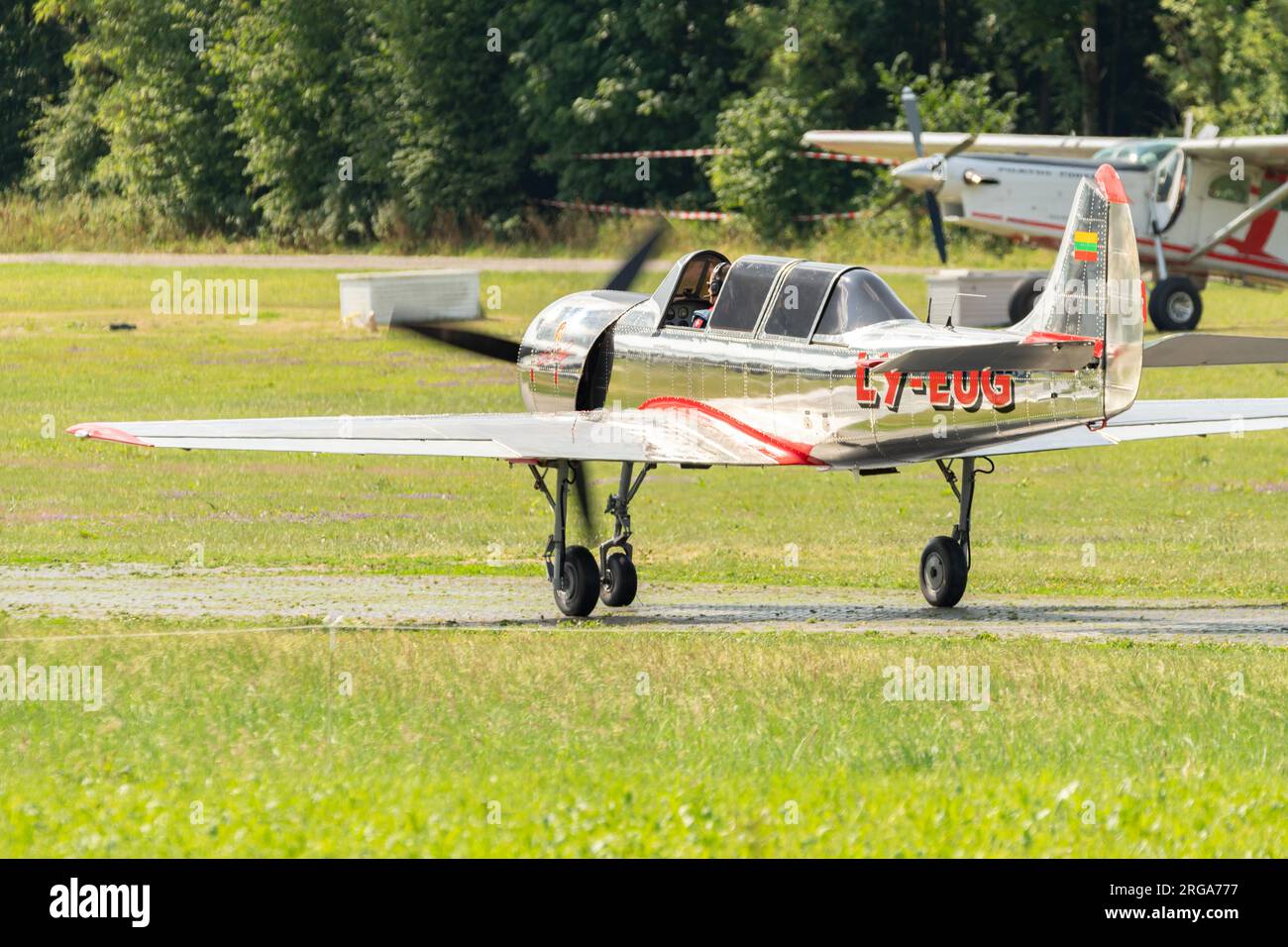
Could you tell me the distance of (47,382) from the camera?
4044 cm

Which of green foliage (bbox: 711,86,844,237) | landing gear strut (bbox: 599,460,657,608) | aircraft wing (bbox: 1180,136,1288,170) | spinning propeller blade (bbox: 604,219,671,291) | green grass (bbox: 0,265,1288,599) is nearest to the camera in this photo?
landing gear strut (bbox: 599,460,657,608)

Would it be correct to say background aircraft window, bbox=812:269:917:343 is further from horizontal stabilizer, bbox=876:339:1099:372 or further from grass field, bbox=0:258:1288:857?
grass field, bbox=0:258:1288:857

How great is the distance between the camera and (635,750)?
1141 centimetres

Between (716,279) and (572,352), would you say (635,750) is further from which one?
(572,352)

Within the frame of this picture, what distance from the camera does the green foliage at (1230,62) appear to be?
56.7m

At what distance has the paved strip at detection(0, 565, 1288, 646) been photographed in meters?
17.2

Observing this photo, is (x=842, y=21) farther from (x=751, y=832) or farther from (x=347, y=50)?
(x=751, y=832)

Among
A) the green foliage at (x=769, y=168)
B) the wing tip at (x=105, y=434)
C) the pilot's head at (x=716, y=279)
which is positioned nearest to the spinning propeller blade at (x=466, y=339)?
the pilot's head at (x=716, y=279)

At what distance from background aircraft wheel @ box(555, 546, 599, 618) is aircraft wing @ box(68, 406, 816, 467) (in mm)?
1077

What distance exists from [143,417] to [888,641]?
74.9 feet

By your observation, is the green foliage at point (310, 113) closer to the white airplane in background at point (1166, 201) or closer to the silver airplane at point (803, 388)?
the white airplane in background at point (1166, 201)

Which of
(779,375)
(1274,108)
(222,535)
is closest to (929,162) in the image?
(1274,108)

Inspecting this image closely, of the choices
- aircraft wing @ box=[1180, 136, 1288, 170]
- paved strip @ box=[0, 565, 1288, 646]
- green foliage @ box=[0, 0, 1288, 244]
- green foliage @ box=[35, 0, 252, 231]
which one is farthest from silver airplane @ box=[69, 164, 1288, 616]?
green foliage @ box=[35, 0, 252, 231]

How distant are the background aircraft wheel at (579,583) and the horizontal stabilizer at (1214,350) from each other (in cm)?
530
